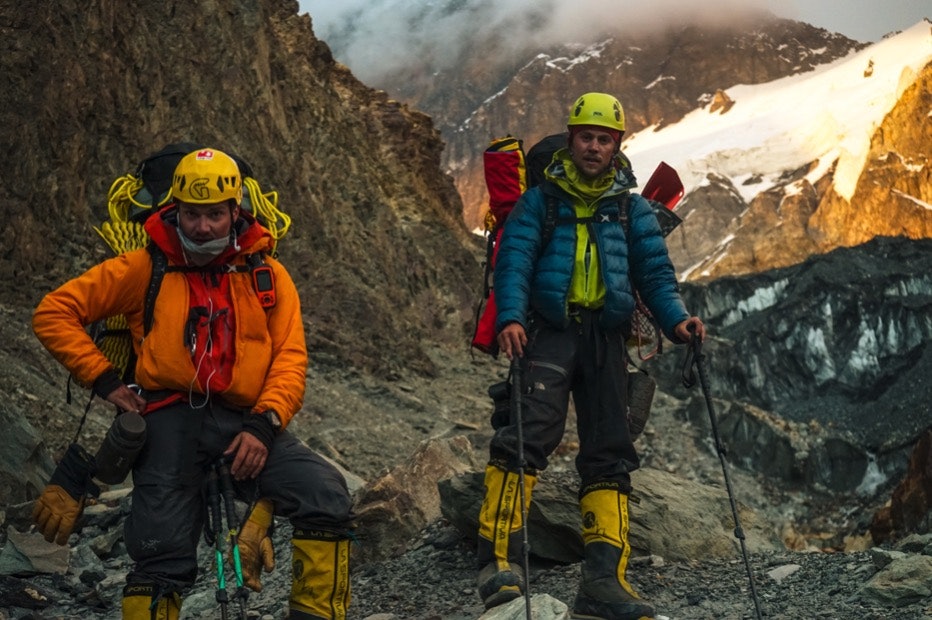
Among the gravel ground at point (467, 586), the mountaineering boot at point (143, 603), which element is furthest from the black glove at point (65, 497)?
the gravel ground at point (467, 586)

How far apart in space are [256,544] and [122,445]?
2.43 ft

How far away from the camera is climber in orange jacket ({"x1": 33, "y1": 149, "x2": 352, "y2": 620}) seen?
5.17 meters

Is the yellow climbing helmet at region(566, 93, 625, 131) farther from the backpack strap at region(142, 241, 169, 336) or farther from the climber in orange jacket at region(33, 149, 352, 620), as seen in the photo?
the backpack strap at region(142, 241, 169, 336)

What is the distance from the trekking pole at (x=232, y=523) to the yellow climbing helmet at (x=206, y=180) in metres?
1.20

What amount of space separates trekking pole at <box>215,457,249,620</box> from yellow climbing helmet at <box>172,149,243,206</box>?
120 cm

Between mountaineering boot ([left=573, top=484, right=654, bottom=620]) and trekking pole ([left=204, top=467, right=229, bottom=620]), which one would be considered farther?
mountaineering boot ([left=573, top=484, right=654, bottom=620])

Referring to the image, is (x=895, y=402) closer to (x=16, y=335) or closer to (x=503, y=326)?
(x=16, y=335)

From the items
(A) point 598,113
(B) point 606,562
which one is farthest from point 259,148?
(B) point 606,562

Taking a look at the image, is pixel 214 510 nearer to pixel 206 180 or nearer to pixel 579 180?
pixel 206 180

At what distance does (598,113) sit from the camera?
21.2ft

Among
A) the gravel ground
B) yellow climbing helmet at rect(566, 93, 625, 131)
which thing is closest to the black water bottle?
the gravel ground

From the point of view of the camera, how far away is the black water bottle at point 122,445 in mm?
5164

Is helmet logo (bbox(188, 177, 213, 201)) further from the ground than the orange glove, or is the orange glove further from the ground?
helmet logo (bbox(188, 177, 213, 201))

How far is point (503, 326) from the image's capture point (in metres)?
6.19
